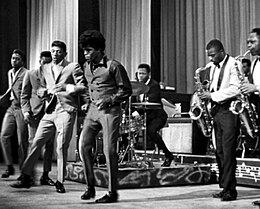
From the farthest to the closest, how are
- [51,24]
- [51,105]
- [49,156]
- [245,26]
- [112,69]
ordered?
[245,26]
[51,24]
[49,156]
[51,105]
[112,69]

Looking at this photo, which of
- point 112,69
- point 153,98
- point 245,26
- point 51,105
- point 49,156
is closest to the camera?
point 112,69

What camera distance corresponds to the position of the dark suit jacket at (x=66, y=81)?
502cm

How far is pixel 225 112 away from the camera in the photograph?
473cm

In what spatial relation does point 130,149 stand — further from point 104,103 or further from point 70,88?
point 104,103

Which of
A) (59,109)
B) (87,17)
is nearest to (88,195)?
(59,109)

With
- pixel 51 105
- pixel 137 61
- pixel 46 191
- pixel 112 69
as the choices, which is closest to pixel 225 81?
pixel 112 69

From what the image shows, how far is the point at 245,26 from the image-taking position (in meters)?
10.4

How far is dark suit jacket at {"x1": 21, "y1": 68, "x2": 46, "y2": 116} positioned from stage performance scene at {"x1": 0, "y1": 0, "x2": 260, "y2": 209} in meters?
0.01

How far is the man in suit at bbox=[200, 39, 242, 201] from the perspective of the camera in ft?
15.4

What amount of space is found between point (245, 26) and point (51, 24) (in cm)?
391

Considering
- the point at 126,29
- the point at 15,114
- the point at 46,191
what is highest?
the point at 126,29

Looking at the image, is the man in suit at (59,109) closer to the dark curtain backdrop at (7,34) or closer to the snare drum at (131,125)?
the snare drum at (131,125)

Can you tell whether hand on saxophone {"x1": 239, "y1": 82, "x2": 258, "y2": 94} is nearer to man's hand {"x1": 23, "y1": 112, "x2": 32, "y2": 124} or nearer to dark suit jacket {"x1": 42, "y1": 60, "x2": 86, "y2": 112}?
dark suit jacket {"x1": 42, "y1": 60, "x2": 86, "y2": 112}

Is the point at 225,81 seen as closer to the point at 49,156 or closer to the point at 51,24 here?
the point at 49,156
